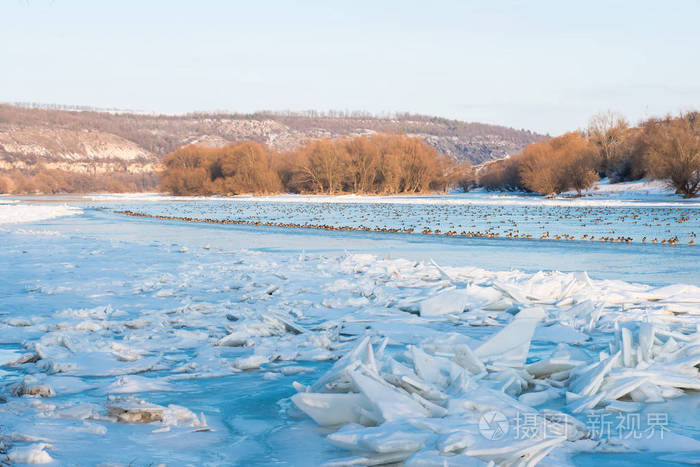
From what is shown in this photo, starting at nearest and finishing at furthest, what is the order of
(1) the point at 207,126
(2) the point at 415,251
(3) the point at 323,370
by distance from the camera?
(3) the point at 323,370, (2) the point at 415,251, (1) the point at 207,126

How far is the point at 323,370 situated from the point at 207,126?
197373mm

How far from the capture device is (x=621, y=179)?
191ft

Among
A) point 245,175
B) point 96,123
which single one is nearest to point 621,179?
point 245,175

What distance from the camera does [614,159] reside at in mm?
62844

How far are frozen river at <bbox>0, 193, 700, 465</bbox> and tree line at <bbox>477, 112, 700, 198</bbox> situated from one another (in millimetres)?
33916

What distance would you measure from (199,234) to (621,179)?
4966 cm

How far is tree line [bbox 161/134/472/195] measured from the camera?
6888 cm

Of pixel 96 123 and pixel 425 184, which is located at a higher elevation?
pixel 96 123

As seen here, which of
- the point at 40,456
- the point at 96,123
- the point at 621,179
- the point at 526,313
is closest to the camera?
the point at 40,456

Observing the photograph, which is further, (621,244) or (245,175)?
(245,175)

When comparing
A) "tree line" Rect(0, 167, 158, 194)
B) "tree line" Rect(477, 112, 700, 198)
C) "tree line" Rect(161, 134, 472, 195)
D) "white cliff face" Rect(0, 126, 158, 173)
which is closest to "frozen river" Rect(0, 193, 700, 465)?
"tree line" Rect(477, 112, 700, 198)

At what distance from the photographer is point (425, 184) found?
7062 centimetres

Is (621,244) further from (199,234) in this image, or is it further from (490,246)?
(199,234)

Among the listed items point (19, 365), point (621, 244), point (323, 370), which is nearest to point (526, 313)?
point (323, 370)
